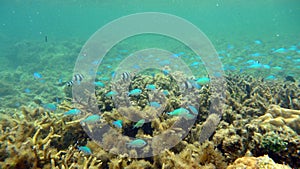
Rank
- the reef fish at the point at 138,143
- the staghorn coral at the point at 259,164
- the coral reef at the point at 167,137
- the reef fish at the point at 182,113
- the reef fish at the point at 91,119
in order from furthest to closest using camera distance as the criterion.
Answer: the reef fish at the point at 182,113
the reef fish at the point at 91,119
the reef fish at the point at 138,143
the coral reef at the point at 167,137
the staghorn coral at the point at 259,164

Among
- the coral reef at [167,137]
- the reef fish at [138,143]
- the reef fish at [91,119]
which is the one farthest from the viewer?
the reef fish at [91,119]

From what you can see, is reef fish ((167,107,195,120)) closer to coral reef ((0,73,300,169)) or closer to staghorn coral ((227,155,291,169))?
coral reef ((0,73,300,169))

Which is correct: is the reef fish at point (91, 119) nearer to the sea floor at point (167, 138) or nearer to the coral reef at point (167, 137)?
the sea floor at point (167, 138)

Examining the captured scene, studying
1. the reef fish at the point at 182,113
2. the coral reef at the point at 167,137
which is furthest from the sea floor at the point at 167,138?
the reef fish at the point at 182,113

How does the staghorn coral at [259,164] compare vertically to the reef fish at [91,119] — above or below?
below

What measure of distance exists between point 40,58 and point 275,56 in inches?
924

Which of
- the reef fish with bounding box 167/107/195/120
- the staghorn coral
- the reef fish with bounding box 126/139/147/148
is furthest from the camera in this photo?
the reef fish with bounding box 167/107/195/120

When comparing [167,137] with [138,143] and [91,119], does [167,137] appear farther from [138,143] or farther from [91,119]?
[91,119]

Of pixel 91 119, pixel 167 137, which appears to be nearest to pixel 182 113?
pixel 167 137

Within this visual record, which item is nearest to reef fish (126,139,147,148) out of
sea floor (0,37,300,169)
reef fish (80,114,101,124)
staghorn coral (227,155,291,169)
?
sea floor (0,37,300,169)

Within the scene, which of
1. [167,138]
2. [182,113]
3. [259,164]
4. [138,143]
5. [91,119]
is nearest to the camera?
[259,164]

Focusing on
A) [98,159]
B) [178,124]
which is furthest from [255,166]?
[98,159]

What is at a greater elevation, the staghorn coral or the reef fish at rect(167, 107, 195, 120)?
the reef fish at rect(167, 107, 195, 120)

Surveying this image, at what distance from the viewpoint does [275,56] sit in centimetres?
1855
